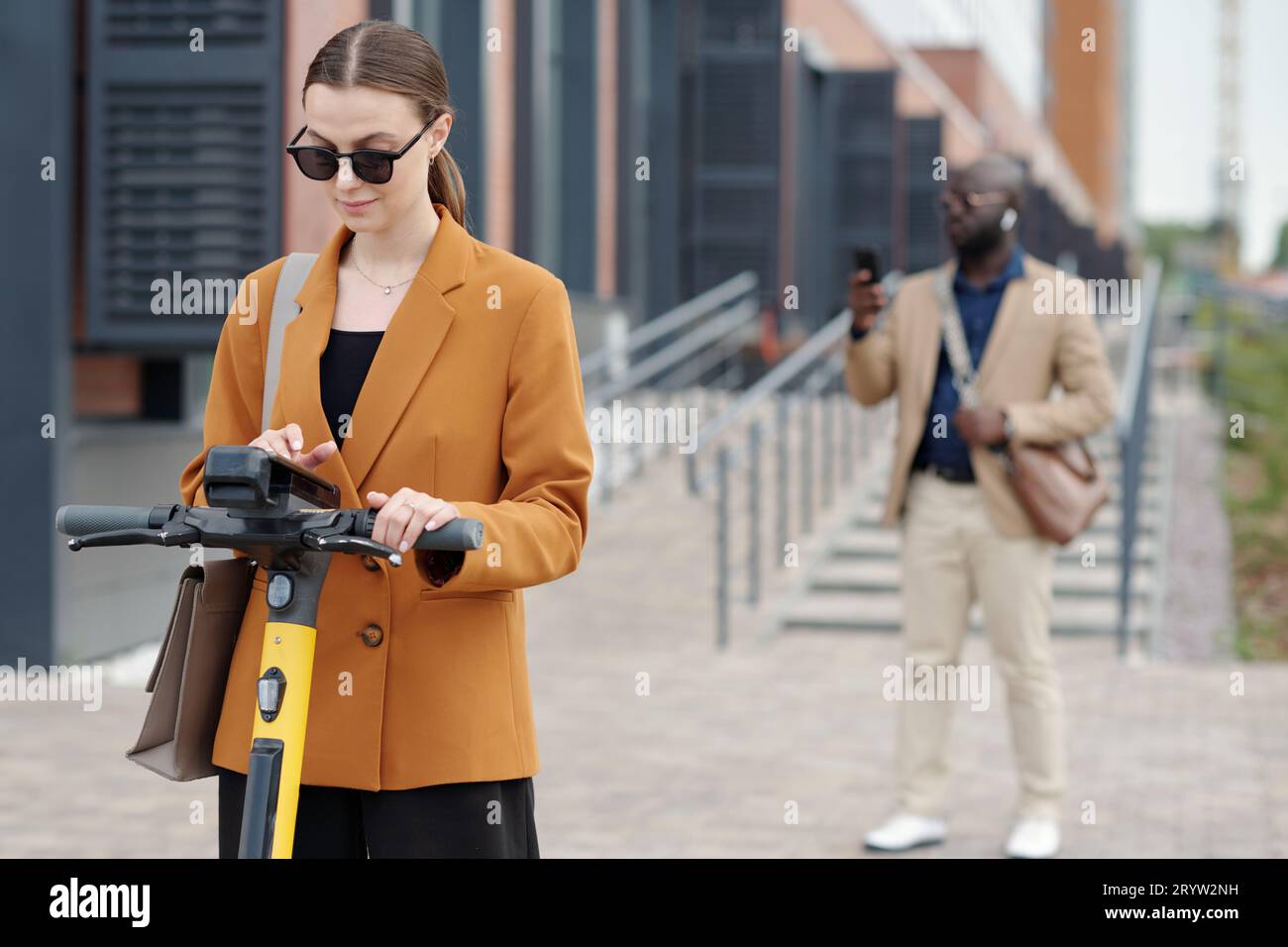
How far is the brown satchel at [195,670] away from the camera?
2.23m

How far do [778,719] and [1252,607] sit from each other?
15.1 feet

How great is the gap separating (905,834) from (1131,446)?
4.31 m

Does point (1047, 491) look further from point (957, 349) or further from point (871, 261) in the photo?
point (871, 261)

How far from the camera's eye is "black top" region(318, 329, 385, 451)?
2.28m

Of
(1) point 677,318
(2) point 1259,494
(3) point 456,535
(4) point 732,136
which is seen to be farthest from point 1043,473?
(4) point 732,136

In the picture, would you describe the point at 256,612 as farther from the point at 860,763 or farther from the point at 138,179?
the point at 138,179

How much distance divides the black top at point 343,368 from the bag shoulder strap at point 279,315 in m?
0.06

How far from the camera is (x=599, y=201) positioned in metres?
14.9

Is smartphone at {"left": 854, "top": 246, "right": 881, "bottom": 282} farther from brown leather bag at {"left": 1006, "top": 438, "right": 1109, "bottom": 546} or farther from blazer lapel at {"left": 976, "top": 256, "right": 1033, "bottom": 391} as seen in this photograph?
brown leather bag at {"left": 1006, "top": 438, "right": 1109, "bottom": 546}

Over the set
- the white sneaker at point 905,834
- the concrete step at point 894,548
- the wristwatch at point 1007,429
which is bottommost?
the white sneaker at point 905,834

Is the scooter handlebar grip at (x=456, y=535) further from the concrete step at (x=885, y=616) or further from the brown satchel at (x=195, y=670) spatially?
the concrete step at (x=885, y=616)

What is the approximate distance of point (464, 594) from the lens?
2229 millimetres

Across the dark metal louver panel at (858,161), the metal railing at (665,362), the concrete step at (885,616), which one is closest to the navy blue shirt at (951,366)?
the concrete step at (885,616)
